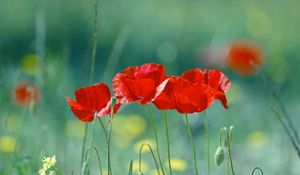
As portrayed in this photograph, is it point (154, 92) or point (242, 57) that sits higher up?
point (242, 57)

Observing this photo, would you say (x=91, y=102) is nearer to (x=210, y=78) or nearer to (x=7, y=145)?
(x=210, y=78)

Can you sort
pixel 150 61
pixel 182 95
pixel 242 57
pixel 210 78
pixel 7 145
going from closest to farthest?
pixel 182 95, pixel 210 78, pixel 7 145, pixel 242 57, pixel 150 61

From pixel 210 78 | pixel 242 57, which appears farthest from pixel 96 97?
pixel 242 57

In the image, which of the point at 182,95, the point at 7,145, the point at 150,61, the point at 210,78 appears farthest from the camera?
the point at 150,61

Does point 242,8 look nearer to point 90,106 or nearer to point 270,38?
point 270,38

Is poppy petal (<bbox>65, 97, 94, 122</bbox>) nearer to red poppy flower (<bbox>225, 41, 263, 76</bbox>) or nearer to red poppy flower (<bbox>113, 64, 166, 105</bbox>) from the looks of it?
red poppy flower (<bbox>113, 64, 166, 105</bbox>)

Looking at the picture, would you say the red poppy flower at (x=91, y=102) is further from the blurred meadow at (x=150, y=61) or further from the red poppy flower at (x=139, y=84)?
the blurred meadow at (x=150, y=61)

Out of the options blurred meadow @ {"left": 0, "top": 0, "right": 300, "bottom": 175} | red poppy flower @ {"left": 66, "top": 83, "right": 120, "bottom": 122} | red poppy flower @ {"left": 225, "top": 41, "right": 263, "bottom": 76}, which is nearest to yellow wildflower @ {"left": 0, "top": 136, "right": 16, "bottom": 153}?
blurred meadow @ {"left": 0, "top": 0, "right": 300, "bottom": 175}

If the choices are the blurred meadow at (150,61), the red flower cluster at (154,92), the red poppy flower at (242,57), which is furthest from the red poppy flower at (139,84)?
the red poppy flower at (242,57)
